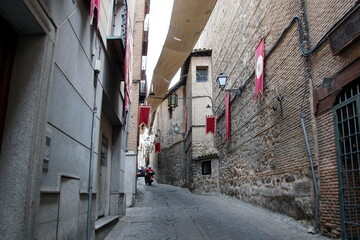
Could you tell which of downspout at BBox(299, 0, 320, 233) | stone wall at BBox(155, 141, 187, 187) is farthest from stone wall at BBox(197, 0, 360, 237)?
stone wall at BBox(155, 141, 187, 187)

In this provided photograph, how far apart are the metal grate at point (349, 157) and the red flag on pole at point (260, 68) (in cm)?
338

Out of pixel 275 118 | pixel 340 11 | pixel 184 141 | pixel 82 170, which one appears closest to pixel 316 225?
pixel 275 118

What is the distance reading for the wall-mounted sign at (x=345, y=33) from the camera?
186 inches

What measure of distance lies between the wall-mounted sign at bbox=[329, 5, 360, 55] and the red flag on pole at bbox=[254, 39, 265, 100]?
3.22 metres

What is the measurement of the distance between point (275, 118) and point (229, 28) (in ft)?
21.7

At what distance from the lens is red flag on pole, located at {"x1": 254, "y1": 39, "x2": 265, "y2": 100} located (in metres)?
8.62

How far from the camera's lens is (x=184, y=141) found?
21.7m

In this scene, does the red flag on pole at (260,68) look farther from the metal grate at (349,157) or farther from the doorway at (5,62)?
the doorway at (5,62)

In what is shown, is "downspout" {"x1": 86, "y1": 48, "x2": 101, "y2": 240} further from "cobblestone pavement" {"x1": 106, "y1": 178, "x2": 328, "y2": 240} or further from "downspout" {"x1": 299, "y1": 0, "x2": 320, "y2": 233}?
"downspout" {"x1": 299, "y1": 0, "x2": 320, "y2": 233}

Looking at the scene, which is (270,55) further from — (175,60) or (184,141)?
(184,141)

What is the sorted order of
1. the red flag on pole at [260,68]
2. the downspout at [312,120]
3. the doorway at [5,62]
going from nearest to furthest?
the doorway at [5,62] → the downspout at [312,120] → the red flag on pole at [260,68]

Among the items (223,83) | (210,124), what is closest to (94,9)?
(223,83)

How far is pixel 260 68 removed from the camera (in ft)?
29.0

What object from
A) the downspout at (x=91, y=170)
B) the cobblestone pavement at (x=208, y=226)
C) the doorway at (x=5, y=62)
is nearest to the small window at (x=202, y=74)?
the cobblestone pavement at (x=208, y=226)
